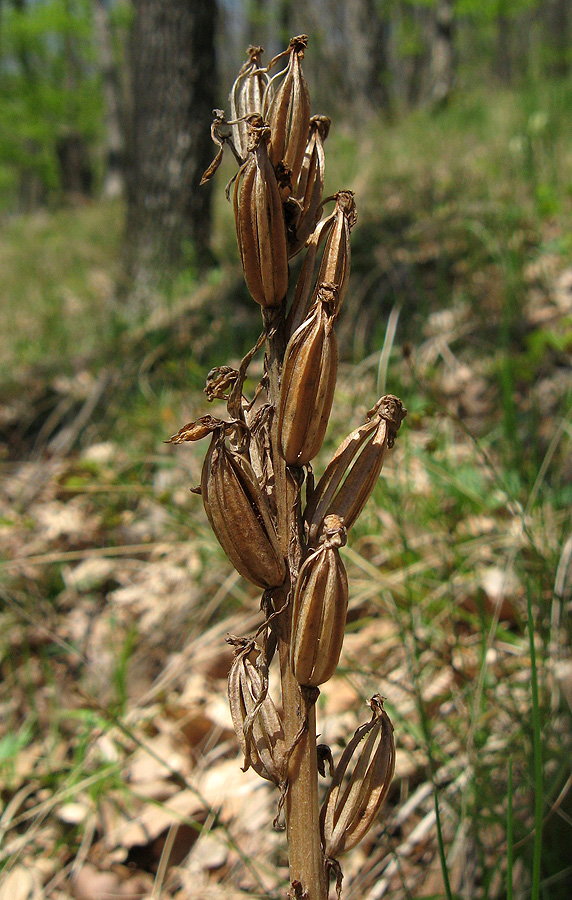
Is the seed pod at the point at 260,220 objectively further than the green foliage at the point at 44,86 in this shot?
No

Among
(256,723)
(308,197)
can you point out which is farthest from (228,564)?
(308,197)

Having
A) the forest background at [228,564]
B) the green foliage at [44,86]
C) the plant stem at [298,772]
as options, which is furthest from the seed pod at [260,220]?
the green foliage at [44,86]

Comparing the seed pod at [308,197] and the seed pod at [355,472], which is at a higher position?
the seed pod at [308,197]

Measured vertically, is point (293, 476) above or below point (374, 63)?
below

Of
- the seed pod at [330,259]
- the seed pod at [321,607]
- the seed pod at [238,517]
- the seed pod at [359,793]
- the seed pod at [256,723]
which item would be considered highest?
the seed pod at [330,259]

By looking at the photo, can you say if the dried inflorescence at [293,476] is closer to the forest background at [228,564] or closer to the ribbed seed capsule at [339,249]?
the ribbed seed capsule at [339,249]

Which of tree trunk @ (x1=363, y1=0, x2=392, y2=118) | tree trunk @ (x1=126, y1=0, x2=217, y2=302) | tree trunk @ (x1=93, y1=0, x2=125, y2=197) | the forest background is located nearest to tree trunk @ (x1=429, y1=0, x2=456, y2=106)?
tree trunk @ (x1=363, y1=0, x2=392, y2=118)

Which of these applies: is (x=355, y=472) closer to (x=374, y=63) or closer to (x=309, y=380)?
(x=309, y=380)

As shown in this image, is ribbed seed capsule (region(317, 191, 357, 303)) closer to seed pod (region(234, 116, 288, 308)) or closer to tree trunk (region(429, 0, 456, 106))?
seed pod (region(234, 116, 288, 308))

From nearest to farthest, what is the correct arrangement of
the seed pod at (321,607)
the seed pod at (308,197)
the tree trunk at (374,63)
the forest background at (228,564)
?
the seed pod at (321,607) → the seed pod at (308,197) → the forest background at (228,564) → the tree trunk at (374,63)
